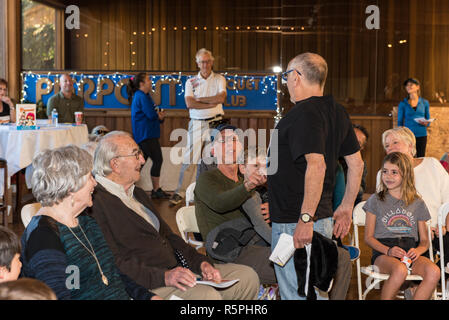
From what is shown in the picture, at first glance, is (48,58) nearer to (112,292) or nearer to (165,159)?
(165,159)

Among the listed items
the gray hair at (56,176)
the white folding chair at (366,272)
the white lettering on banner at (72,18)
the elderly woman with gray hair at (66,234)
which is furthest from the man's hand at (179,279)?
the white lettering on banner at (72,18)

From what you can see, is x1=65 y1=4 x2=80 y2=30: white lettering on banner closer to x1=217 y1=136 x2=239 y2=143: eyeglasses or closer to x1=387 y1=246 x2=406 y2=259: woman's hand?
x1=217 y1=136 x2=239 y2=143: eyeglasses

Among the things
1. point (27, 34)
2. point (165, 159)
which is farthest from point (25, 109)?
point (27, 34)

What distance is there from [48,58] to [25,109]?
3.62 m

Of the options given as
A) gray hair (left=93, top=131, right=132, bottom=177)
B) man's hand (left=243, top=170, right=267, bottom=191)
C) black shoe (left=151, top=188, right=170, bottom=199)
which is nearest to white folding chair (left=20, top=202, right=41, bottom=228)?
gray hair (left=93, top=131, right=132, bottom=177)

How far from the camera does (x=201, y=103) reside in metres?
7.39

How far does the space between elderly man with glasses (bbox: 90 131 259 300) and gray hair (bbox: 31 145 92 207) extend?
0.48 m

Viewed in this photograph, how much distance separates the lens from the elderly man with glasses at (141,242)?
2777 millimetres

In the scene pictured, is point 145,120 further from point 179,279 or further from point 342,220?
point 179,279

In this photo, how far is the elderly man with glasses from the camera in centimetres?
278

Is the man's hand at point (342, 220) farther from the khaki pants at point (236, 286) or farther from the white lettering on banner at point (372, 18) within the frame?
the white lettering on banner at point (372, 18)

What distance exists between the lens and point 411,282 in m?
3.79

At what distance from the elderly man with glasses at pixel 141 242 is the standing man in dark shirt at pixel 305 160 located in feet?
1.14

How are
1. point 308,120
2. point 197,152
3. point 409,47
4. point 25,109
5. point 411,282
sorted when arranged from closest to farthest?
point 308,120 < point 411,282 < point 25,109 < point 197,152 < point 409,47
